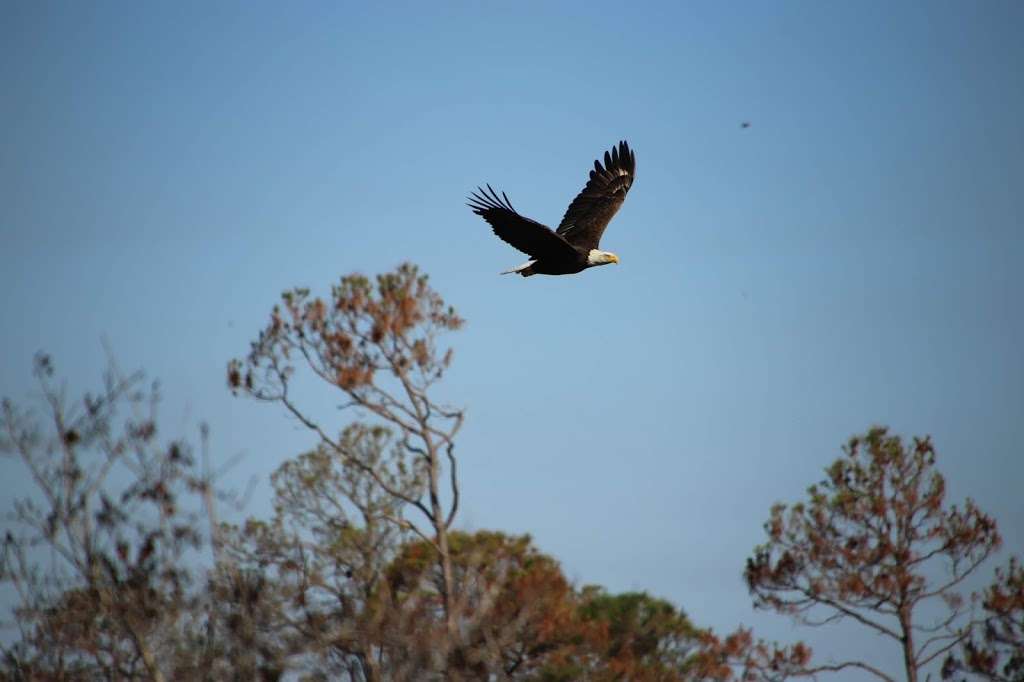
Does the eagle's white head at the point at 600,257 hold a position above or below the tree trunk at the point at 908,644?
above

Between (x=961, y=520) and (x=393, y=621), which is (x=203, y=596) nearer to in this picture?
(x=393, y=621)

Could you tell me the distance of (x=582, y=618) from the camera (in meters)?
21.9

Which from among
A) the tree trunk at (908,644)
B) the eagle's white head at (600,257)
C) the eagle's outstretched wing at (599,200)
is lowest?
the tree trunk at (908,644)

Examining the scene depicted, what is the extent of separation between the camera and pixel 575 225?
15203 millimetres

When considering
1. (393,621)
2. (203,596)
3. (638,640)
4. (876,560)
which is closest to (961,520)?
(876,560)

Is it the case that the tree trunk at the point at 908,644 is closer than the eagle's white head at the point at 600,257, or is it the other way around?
the eagle's white head at the point at 600,257

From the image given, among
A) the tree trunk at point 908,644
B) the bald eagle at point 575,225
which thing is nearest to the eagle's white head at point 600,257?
the bald eagle at point 575,225

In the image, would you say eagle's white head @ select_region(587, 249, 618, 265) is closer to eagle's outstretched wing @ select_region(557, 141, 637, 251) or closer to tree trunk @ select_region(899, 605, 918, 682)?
eagle's outstretched wing @ select_region(557, 141, 637, 251)

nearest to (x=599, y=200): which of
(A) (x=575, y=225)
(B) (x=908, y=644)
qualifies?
(A) (x=575, y=225)

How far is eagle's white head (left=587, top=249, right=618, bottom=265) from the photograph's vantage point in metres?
14.3

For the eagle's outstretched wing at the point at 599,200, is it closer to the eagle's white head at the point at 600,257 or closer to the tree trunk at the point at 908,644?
the eagle's white head at the point at 600,257

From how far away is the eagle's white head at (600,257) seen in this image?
1427 cm

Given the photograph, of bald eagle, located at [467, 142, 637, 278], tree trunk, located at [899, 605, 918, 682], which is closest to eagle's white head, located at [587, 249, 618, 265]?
bald eagle, located at [467, 142, 637, 278]

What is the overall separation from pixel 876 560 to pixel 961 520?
1280 millimetres
